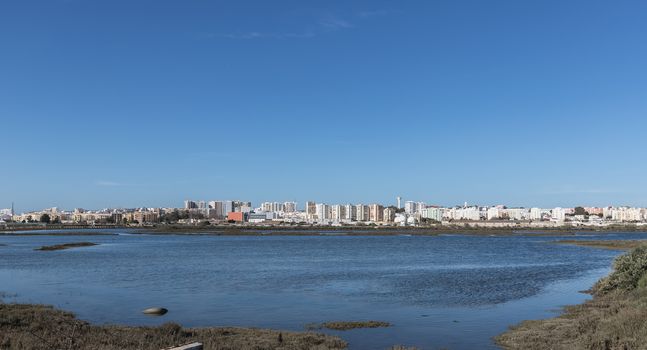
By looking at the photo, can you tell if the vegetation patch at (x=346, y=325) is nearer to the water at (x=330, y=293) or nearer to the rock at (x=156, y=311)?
the water at (x=330, y=293)

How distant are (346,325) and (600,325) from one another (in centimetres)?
861

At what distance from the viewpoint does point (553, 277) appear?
39.8 metres

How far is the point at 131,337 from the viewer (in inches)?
698

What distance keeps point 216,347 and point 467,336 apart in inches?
357

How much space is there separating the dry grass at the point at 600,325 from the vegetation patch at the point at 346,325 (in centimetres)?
458

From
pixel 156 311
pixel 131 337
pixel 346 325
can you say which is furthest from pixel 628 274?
pixel 131 337

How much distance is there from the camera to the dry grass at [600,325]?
1602cm

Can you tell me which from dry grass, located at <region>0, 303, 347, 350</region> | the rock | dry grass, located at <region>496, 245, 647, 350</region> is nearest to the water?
the rock

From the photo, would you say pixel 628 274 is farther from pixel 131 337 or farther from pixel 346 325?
pixel 131 337

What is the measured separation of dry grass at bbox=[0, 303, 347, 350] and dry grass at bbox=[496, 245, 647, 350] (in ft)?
20.8

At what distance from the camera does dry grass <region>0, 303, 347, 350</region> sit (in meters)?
15.9

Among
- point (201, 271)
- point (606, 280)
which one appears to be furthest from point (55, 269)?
point (606, 280)

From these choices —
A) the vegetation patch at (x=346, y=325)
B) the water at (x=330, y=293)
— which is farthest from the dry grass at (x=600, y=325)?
the vegetation patch at (x=346, y=325)

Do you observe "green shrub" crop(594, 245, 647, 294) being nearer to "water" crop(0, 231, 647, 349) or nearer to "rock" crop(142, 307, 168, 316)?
"water" crop(0, 231, 647, 349)
